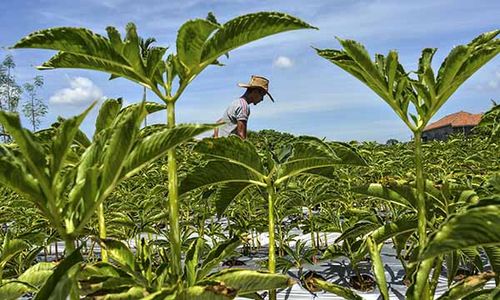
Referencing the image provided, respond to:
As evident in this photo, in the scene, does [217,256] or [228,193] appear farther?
[228,193]

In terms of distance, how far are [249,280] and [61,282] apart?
486 mm

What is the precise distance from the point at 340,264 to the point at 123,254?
3360 millimetres

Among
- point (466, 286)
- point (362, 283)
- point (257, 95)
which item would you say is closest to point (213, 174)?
point (466, 286)

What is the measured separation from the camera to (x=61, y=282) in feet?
3.35

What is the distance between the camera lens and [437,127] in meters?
46.2

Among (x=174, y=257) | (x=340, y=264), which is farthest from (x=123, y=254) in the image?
(x=340, y=264)

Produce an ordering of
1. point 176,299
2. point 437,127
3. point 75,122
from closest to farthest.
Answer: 1. point 75,122
2. point 176,299
3. point 437,127

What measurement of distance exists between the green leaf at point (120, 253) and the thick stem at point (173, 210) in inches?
4.9

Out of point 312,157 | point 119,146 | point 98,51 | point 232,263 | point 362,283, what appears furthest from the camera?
point 232,263

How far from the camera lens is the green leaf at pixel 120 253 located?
1337 millimetres

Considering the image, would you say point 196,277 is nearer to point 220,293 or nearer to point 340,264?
point 220,293

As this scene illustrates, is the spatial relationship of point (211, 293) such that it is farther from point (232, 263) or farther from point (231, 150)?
point (232, 263)

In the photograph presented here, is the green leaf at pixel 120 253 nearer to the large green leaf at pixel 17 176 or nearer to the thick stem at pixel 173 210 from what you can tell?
the thick stem at pixel 173 210

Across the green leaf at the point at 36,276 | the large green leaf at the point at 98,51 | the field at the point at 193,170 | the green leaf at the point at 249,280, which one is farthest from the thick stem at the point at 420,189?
the green leaf at the point at 36,276
